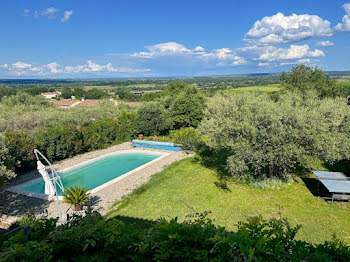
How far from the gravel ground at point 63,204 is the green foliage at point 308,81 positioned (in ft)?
84.7

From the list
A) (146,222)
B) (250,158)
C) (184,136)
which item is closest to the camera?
(146,222)

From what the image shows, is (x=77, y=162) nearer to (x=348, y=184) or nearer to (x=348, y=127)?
(x=348, y=184)

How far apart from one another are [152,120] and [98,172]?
957 cm

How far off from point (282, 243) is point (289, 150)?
7974 millimetres

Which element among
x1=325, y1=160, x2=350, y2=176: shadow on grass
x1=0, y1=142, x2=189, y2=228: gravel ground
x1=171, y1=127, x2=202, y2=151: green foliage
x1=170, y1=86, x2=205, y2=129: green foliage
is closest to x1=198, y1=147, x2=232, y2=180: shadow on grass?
x1=171, y1=127, x2=202, y2=151: green foliage

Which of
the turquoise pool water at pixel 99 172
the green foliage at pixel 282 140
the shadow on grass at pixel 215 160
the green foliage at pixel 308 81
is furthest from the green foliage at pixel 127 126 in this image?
the green foliage at pixel 308 81

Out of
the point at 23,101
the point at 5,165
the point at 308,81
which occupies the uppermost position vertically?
the point at 308,81

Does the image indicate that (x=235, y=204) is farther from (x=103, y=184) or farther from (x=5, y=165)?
(x=5, y=165)

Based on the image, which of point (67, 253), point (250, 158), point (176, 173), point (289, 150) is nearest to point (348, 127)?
point (289, 150)

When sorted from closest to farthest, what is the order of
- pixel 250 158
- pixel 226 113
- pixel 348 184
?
pixel 348 184 → pixel 250 158 → pixel 226 113

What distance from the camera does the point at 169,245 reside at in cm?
239

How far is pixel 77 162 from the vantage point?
16.4 m

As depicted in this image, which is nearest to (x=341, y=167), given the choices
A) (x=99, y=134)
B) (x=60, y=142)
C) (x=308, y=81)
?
(x=99, y=134)

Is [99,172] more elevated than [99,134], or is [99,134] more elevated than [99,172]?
[99,134]
